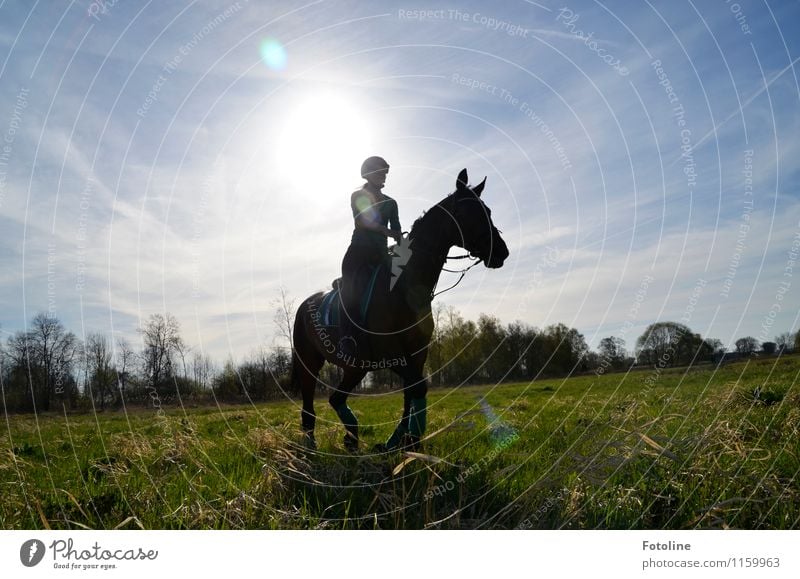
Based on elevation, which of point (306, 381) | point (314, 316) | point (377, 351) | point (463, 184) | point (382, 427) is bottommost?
point (382, 427)

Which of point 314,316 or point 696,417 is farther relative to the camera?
point 314,316

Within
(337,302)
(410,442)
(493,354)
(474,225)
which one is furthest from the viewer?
(493,354)

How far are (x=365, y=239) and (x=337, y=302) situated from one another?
5.19ft

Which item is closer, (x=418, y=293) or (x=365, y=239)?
(x=418, y=293)

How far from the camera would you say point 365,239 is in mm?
7344

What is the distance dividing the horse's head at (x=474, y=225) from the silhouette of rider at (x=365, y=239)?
992 mm

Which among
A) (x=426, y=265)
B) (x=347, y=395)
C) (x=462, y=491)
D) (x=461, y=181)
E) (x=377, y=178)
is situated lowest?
(x=462, y=491)

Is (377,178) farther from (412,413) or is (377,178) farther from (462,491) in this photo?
(462,491)

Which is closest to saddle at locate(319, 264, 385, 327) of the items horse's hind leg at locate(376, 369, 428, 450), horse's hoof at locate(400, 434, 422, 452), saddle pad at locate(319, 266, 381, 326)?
saddle pad at locate(319, 266, 381, 326)

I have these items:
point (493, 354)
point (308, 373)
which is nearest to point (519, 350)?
point (493, 354)
